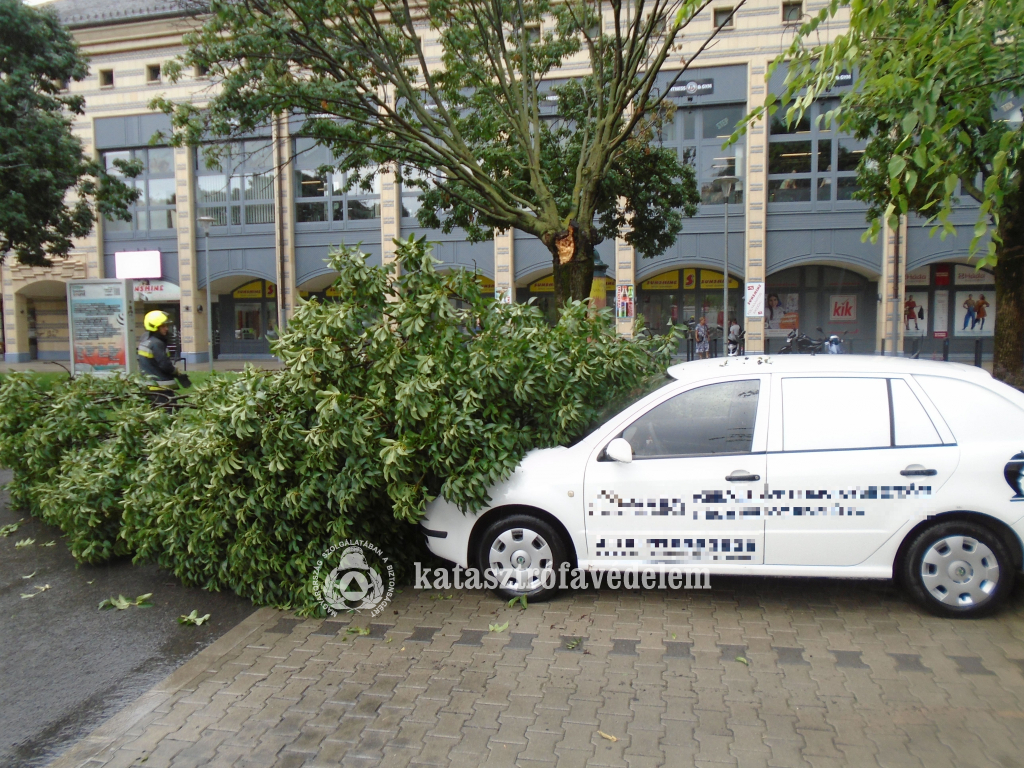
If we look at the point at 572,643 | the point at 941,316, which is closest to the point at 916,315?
the point at 941,316

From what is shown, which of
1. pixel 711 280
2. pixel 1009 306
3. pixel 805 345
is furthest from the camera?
pixel 711 280

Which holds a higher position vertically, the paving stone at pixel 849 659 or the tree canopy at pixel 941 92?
the tree canopy at pixel 941 92

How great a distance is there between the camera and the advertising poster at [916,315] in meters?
26.7

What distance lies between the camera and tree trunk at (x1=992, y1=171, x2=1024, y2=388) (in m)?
8.13

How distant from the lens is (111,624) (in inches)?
192

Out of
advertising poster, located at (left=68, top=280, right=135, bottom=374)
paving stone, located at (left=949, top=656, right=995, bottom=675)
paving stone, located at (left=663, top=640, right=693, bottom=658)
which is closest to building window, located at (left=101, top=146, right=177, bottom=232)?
advertising poster, located at (left=68, top=280, right=135, bottom=374)

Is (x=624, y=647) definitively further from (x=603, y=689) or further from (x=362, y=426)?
(x=362, y=426)

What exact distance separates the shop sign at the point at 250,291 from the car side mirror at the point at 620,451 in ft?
96.3

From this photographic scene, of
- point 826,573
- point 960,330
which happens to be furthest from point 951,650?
point 960,330

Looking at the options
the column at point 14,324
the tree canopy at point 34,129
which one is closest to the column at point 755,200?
the tree canopy at point 34,129

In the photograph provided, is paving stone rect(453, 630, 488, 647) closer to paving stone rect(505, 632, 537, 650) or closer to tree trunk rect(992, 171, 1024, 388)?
paving stone rect(505, 632, 537, 650)

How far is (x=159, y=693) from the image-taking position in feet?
12.9

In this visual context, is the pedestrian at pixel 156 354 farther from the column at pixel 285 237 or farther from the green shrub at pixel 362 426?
the column at pixel 285 237

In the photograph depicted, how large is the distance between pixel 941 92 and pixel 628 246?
19907 mm
